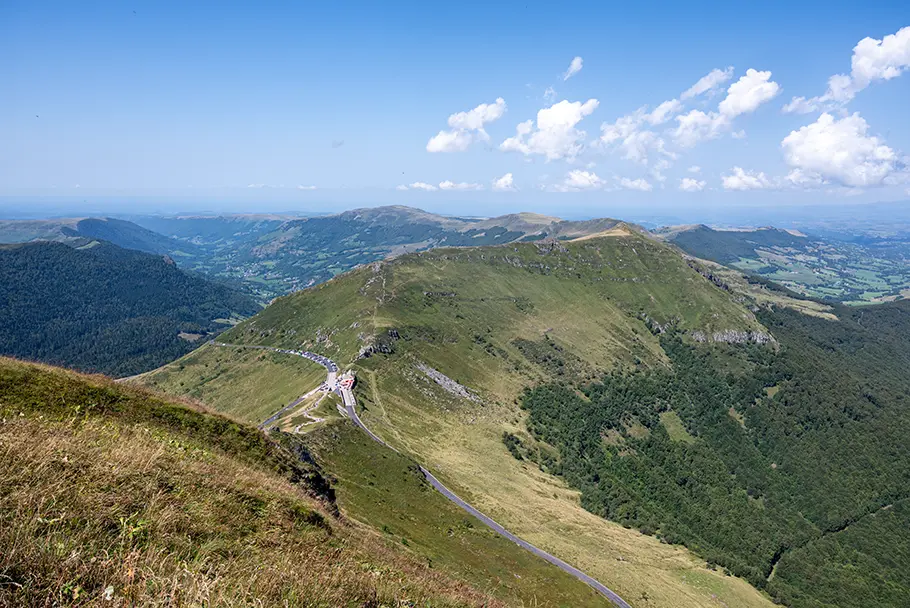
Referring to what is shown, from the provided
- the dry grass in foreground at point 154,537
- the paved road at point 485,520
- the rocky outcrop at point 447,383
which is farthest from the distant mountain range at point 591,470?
the dry grass in foreground at point 154,537

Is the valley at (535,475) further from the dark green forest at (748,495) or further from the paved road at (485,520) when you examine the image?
the dark green forest at (748,495)

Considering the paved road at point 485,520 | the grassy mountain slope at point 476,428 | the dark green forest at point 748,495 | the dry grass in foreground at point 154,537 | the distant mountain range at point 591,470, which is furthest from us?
the dark green forest at point 748,495

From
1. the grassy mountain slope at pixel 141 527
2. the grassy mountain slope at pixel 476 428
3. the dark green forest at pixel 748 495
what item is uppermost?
the grassy mountain slope at pixel 141 527

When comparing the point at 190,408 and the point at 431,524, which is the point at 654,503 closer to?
the point at 431,524

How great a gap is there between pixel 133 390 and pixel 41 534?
2455 cm

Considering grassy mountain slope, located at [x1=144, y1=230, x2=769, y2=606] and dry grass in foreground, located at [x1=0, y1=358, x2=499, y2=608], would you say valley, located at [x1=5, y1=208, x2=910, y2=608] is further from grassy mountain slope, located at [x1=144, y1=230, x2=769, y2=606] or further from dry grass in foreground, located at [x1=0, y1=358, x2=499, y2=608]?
dry grass in foreground, located at [x1=0, y1=358, x2=499, y2=608]

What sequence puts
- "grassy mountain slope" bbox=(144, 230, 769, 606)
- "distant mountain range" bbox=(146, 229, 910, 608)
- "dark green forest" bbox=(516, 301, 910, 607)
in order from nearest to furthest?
"grassy mountain slope" bbox=(144, 230, 769, 606), "distant mountain range" bbox=(146, 229, 910, 608), "dark green forest" bbox=(516, 301, 910, 607)

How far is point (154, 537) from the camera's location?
9766 mm

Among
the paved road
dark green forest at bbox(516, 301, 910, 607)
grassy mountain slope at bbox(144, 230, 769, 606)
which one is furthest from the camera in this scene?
dark green forest at bbox(516, 301, 910, 607)

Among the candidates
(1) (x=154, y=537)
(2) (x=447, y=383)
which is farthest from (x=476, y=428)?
(1) (x=154, y=537)

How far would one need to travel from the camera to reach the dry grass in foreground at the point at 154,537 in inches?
289

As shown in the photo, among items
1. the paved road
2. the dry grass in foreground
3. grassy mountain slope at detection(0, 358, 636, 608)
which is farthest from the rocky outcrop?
the dry grass in foreground

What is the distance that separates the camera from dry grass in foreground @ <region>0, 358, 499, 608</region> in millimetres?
7352

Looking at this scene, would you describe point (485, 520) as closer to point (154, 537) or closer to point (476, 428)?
point (476, 428)
